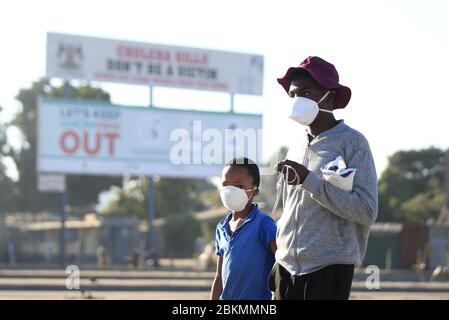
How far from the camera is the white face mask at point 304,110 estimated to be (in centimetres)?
429

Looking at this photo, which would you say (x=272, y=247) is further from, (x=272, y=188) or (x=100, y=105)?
(x=100, y=105)

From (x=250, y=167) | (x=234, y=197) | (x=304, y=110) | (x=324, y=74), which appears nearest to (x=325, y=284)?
(x=304, y=110)

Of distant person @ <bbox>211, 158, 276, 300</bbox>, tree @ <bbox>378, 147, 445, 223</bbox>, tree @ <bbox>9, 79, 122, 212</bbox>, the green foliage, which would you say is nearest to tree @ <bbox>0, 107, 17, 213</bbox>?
tree @ <bbox>9, 79, 122, 212</bbox>

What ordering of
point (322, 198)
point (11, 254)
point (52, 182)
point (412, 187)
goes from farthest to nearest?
point (412, 187), point (11, 254), point (52, 182), point (322, 198)

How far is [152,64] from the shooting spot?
137ft

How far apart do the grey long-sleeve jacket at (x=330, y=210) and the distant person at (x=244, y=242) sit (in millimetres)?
852

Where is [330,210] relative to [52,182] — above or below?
above

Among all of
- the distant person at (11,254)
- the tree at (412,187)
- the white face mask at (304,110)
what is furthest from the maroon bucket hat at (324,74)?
the tree at (412,187)

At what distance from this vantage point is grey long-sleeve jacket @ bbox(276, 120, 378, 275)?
4.07 m

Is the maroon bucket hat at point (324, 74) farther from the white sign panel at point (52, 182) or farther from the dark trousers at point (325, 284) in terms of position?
the white sign panel at point (52, 182)

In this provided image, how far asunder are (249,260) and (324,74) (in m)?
1.32

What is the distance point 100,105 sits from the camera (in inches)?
1588

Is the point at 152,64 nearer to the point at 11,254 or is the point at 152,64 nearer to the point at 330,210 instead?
the point at 11,254

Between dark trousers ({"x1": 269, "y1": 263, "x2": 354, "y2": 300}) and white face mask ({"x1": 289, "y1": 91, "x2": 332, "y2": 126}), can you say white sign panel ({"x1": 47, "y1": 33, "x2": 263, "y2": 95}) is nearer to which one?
white face mask ({"x1": 289, "y1": 91, "x2": 332, "y2": 126})
